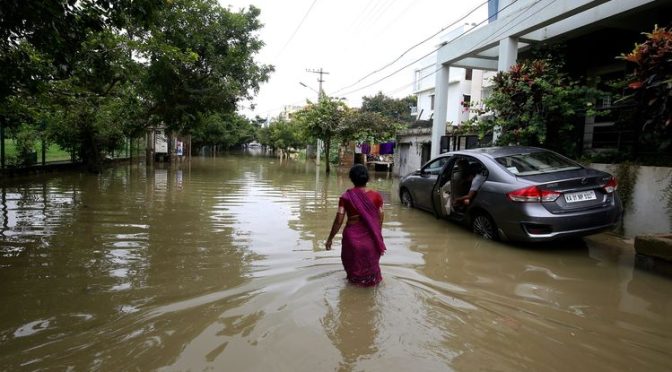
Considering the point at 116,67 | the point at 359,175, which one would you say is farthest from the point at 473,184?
the point at 116,67

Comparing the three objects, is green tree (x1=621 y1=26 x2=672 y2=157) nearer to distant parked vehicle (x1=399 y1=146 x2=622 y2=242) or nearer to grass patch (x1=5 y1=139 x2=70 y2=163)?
distant parked vehicle (x1=399 y1=146 x2=622 y2=242)

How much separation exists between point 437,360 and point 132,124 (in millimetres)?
19722

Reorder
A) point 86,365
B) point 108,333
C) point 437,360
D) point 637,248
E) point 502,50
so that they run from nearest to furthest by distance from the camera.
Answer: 1. point 86,365
2. point 437,360
3. point 108,333
4. point 637,248
5. point 502,50

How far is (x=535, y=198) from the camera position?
18.4 feet

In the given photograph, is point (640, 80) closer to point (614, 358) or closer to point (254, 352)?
point (614, 358)

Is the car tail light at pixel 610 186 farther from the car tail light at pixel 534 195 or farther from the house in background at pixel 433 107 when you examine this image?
the house in background at pixel 433 107

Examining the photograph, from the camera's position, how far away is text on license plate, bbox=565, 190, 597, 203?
5.64 meters

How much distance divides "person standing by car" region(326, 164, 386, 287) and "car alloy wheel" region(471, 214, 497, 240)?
2789 mm

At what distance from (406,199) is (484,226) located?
3439 mm

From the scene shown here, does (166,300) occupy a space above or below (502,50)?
below

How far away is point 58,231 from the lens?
6.58 metres

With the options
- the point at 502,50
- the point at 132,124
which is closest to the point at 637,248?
the point at 502,50

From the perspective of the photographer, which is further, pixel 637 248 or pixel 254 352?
pixel 637 248

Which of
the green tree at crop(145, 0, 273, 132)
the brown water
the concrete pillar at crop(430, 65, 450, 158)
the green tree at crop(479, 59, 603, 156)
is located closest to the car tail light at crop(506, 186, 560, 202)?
the brown water
